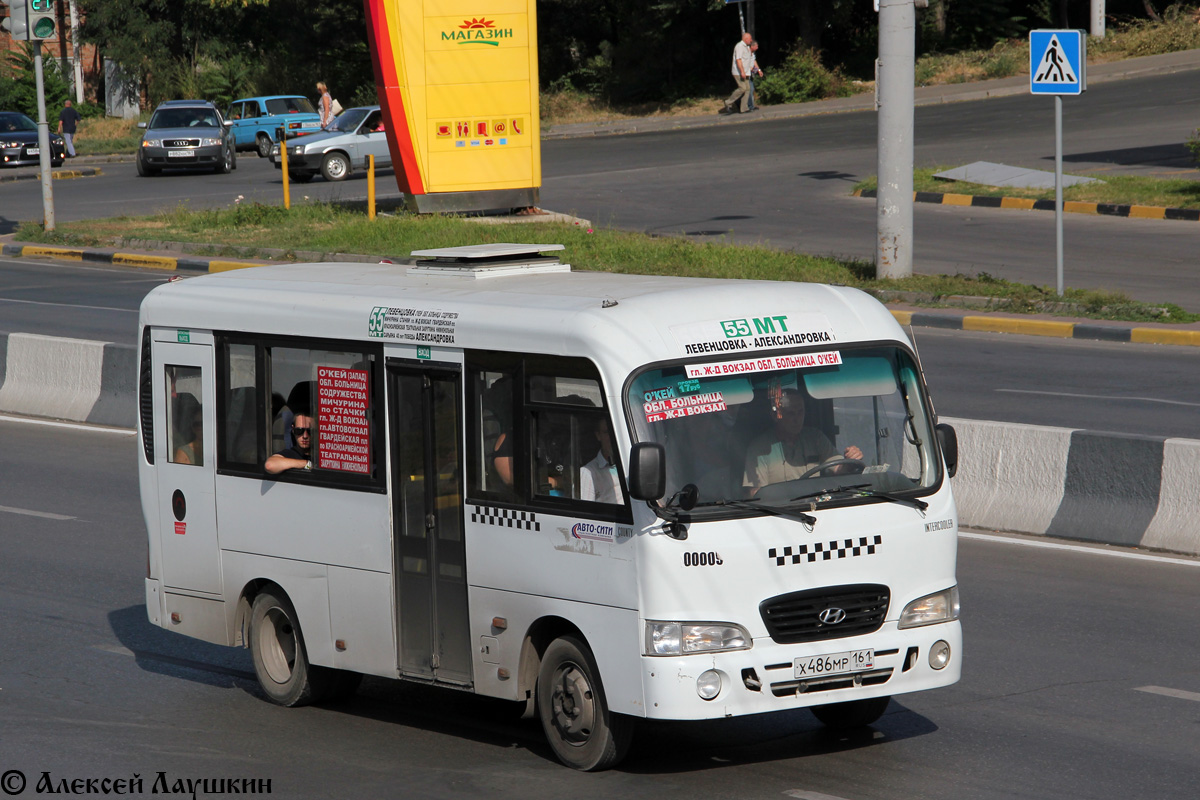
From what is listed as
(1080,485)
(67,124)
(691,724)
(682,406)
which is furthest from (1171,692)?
(67,124)

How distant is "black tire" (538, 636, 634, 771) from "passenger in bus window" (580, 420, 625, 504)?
0.63m

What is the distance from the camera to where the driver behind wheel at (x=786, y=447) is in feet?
21.6

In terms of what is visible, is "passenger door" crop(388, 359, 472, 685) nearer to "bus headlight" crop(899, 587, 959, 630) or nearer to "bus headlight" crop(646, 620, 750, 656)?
"bus headlight" crop(646, 620, 750, 656)

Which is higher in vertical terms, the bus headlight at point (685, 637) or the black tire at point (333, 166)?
the black tire at point (333, 166)

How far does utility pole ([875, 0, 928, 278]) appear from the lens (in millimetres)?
20516

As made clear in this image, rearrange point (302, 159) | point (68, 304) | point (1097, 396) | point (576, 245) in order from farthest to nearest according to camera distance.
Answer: point (302, 159), point (576, 245), point (68, 304), point (1097, 396)

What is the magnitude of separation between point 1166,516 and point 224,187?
31.1 m

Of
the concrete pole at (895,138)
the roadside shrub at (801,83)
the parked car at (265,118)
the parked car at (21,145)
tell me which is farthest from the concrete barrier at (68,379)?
the roadside shrub at (801,83)

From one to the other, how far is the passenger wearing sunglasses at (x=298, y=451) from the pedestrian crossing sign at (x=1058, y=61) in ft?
44.3

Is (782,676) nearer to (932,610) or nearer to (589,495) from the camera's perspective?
(932,610)

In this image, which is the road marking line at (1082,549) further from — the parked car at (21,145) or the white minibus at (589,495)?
the parked car at (21,145)

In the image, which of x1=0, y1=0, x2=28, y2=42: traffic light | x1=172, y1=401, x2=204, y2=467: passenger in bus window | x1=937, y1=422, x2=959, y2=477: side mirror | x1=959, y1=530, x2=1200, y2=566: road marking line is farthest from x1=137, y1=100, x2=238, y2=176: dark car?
x1=937, y1=422, x2=959, y2=477: side mirror

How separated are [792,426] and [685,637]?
1.05 metres

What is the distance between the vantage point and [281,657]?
7.97m
